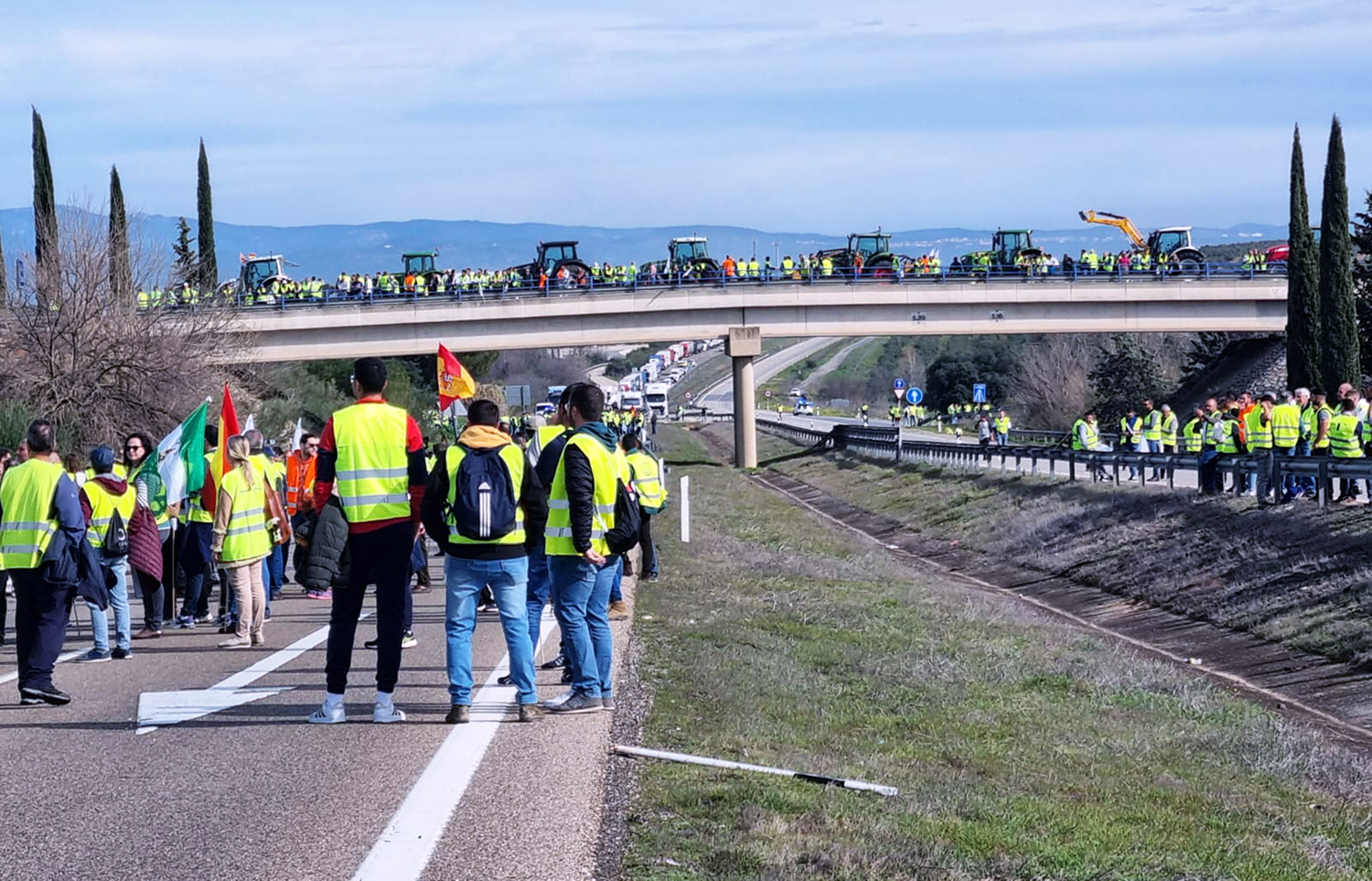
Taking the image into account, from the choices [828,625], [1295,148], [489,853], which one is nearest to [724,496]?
[1295,148]

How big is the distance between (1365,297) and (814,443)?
31292mm

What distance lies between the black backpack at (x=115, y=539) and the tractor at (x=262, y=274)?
171 feet

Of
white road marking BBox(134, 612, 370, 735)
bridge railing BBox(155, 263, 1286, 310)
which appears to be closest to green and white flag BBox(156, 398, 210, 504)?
white road marking BBox(134, 612, 370, 735)

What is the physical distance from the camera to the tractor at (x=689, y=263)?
68438 millimetres

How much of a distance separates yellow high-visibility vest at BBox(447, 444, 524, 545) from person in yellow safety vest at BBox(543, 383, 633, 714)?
1.06ft

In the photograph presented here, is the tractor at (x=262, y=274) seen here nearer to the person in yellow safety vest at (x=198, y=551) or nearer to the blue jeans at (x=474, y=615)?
the person in yellow safety vest at (x=198, y=551)

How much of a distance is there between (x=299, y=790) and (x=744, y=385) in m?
60.3

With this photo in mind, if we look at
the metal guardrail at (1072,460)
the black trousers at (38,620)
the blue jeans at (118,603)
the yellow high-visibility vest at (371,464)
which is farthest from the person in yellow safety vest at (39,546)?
the metal guardrail at (1072,460)

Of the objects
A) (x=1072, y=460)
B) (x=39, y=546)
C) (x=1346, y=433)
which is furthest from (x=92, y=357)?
(x=39, y=546)

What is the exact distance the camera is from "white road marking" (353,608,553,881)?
6871 mm

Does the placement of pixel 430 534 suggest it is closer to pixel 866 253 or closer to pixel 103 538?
pixel 103 538

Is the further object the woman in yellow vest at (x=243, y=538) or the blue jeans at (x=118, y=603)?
the woman in yellow vest at (x=243, y=538)

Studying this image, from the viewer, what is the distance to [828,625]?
1939 centimetres

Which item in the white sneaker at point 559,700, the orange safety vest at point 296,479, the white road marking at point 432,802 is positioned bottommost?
the white sneaker at point 559,700
